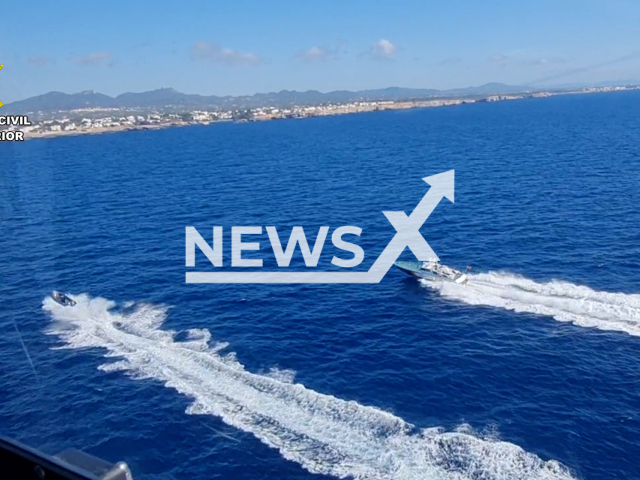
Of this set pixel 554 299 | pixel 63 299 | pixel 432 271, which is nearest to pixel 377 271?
pixel 432 271

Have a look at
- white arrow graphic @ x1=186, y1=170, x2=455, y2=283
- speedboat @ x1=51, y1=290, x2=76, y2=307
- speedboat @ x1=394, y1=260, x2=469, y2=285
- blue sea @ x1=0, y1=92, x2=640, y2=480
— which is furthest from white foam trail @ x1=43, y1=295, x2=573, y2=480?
speedboat @ x1=394, y1=260, x2=469, y2=285

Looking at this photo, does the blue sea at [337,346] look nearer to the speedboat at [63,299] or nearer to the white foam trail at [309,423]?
the white foam trail at [309,423]

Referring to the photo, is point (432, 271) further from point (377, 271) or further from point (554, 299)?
point (554, 299)

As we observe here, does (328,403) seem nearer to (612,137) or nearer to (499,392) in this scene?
(499,392)

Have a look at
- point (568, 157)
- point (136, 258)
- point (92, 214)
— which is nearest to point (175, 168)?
point (92, 214)

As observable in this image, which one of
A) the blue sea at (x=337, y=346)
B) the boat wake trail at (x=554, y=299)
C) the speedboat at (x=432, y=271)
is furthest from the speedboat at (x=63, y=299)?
the boat wake trail at (x=554, y=299)
